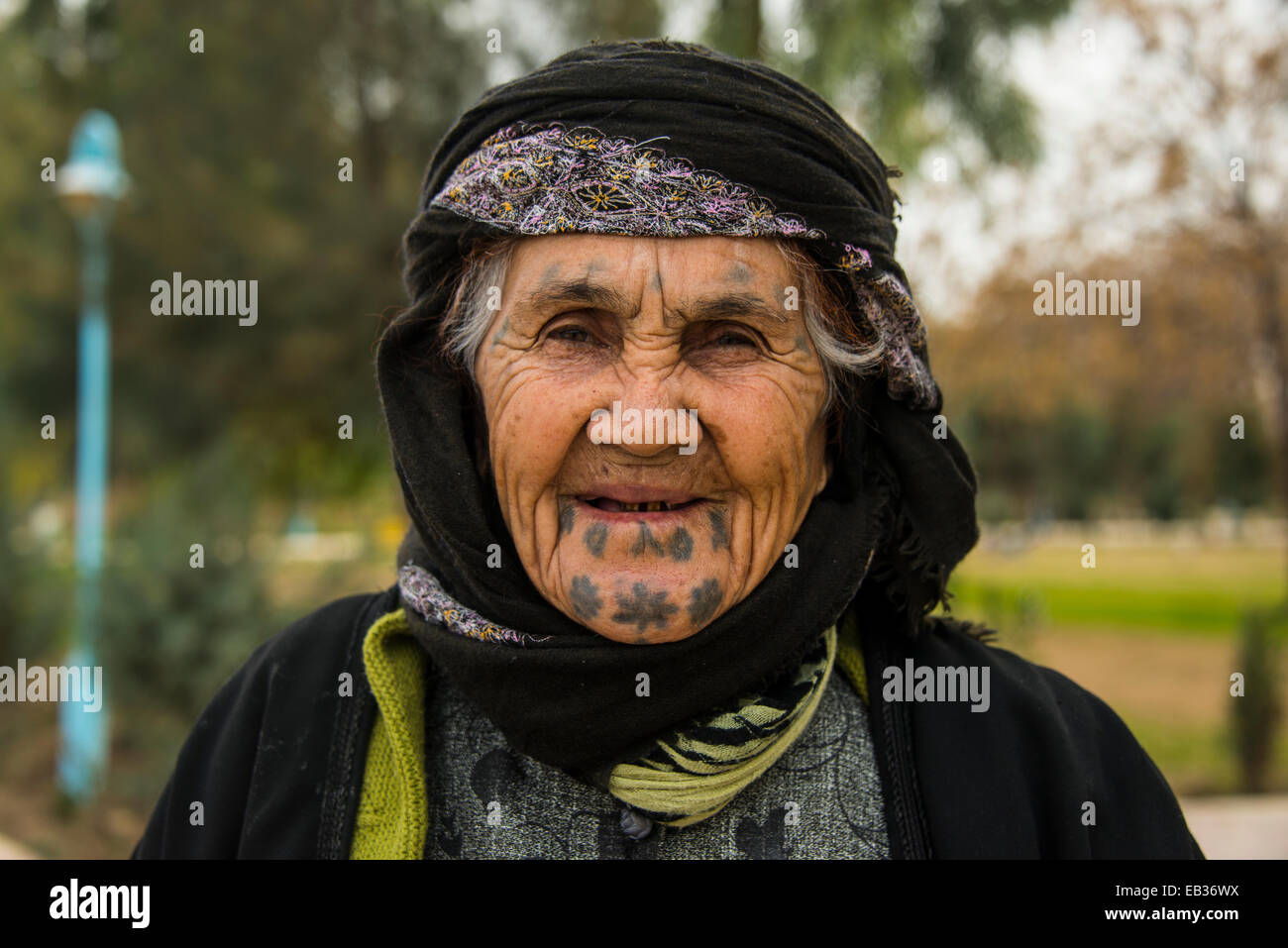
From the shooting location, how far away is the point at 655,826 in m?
1.79

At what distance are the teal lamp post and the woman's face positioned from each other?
561 cm

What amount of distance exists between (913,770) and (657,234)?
1003 millimetres

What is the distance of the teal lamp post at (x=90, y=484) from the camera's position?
6.29 metres

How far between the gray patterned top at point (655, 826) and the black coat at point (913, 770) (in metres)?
0.06

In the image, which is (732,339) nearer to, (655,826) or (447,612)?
(447,612)

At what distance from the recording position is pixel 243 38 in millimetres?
13156

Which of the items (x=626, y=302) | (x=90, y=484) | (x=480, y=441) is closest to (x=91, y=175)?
(x=90, y=484)

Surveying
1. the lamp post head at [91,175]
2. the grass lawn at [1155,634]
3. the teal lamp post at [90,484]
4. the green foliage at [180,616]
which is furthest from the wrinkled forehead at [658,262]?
the lamp post head at [91,175]

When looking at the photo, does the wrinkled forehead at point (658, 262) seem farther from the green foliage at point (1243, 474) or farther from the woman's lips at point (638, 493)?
Result: the green foliage at point (1243, 474)

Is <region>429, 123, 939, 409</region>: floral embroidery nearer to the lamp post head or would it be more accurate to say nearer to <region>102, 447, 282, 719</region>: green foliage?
<region>102, 447, 282, 719</region>: green foliage

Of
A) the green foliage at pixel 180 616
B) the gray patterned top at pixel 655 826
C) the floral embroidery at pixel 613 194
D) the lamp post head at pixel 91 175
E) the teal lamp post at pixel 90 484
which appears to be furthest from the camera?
the lamp post head at pixel 91 175

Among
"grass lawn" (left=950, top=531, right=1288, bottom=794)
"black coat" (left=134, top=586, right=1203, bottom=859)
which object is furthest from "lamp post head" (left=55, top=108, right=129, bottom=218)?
"black coat" (left=134, top=586, right=1203, bottom=859)

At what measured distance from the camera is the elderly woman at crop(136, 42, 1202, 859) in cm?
168

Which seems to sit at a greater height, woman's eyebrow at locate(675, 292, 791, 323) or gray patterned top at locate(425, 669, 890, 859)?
woman's eyebrow at locate(675, 292, 791, 323)
